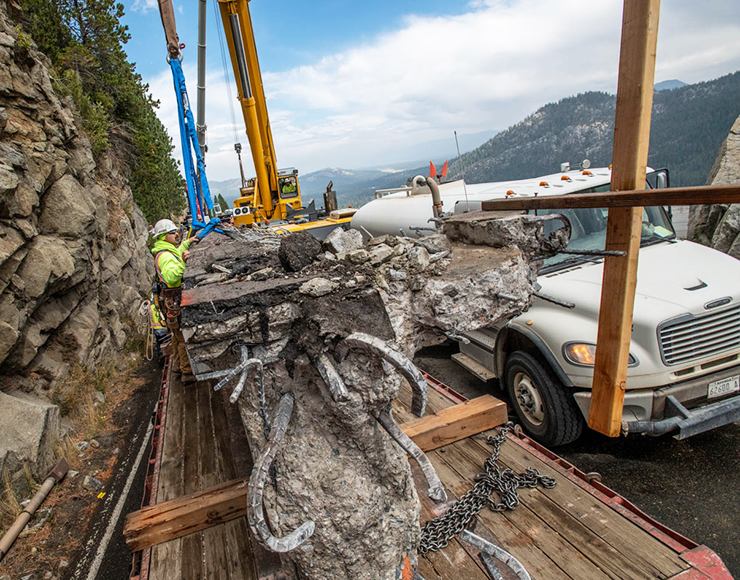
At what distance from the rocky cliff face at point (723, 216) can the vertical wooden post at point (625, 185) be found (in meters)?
8.18

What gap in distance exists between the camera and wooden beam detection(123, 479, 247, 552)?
2.88m

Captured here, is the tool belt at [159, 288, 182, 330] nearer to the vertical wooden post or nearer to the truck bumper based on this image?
the vertical wooden post

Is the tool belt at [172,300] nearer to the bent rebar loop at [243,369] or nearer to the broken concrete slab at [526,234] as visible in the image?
the bent rebar loop at [243,369]

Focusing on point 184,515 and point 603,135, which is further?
point 603,135

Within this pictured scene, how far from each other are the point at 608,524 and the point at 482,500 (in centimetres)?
79

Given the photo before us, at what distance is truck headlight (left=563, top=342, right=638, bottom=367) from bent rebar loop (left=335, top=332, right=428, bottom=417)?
2.61 meters

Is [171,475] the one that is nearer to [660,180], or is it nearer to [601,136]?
[660,180]

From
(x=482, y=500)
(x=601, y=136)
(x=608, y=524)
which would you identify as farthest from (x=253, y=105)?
(x=601, y=136)

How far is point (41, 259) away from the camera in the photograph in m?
6.06

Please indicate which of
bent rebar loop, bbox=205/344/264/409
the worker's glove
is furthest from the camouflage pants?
bent rebar loop, bbox=205/344/264/409

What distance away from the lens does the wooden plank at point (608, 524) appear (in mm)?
2508

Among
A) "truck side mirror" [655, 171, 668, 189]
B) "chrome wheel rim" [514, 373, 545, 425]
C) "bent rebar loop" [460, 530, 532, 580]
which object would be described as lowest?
"chrome wheel rim" [514, 373, 545, 425]

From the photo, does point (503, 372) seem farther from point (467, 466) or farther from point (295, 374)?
point (295, 374)

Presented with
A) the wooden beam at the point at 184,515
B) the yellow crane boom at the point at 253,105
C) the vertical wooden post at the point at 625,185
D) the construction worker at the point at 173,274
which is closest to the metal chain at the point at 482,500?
the vertical wooden post at the point at 625,185
